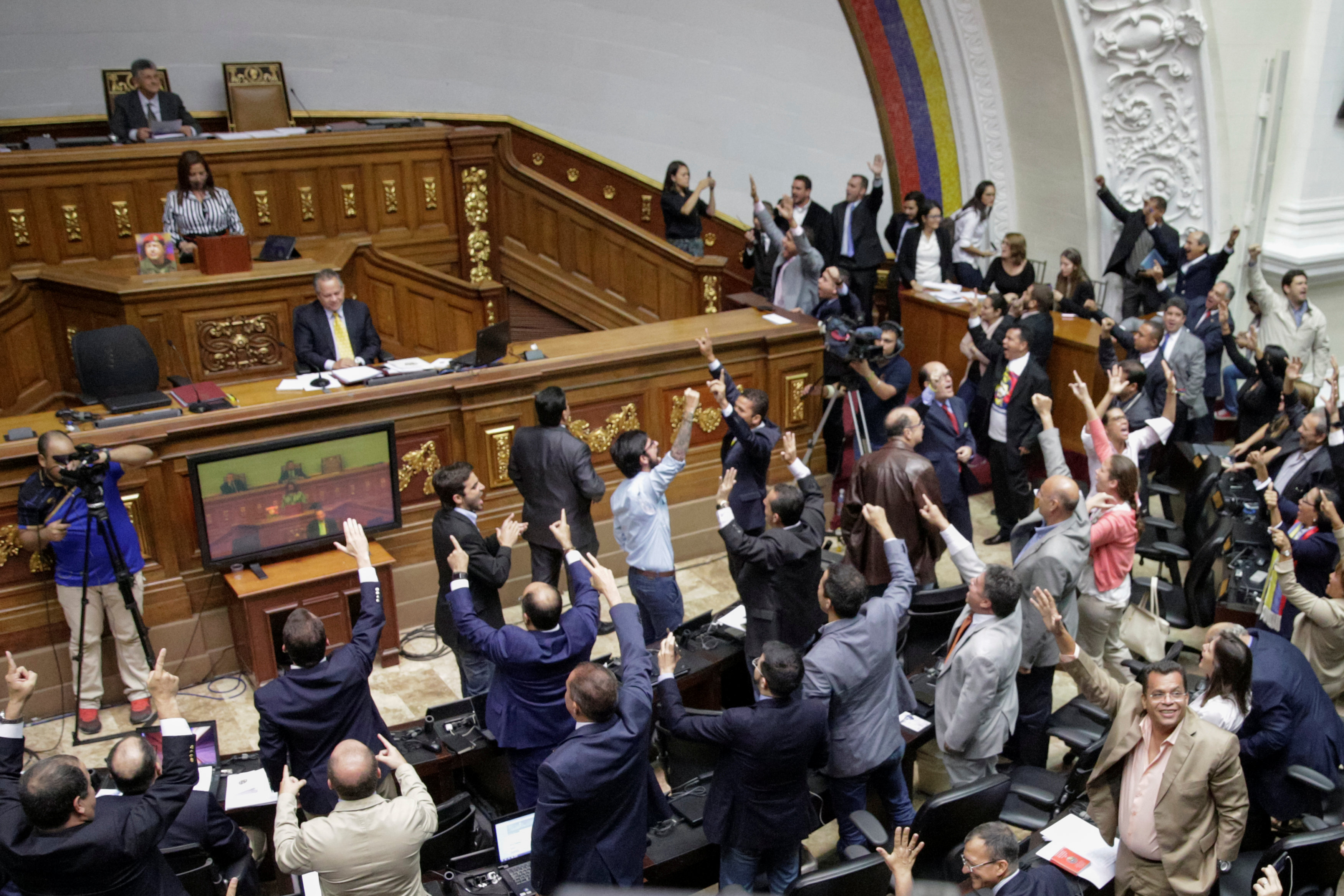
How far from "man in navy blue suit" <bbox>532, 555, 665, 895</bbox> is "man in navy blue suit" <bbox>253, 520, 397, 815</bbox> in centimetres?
63

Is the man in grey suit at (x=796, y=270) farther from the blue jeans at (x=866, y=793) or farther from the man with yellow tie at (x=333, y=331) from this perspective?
the blue jeans at (x=866, y=793)

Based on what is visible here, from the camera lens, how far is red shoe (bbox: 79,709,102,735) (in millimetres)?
5555

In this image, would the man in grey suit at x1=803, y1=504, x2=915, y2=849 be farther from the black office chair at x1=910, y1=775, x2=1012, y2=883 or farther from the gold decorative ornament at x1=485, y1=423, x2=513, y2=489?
the gold decorative ornament at x1=485, y1=423, x2=513, y2=489

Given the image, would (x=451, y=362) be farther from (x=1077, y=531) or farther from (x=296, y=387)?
(x=1077, y=531)

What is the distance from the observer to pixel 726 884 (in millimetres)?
4090

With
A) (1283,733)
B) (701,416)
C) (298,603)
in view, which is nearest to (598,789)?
(1283,733)

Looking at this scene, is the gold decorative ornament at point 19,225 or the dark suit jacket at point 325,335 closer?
the dark suit jacket at point 325,335

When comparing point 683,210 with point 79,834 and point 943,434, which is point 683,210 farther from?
point 79,834

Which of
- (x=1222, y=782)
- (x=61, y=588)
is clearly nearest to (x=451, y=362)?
(x=61, y=588)

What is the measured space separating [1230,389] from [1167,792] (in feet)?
17.9

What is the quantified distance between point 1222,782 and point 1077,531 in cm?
127

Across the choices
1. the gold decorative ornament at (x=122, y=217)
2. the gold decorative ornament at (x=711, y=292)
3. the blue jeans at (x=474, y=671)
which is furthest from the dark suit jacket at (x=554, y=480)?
the gold decorative ornament at (x=122, y=217)

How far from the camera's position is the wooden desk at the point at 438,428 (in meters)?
5.64

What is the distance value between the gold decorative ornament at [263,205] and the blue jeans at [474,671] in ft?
15.2
